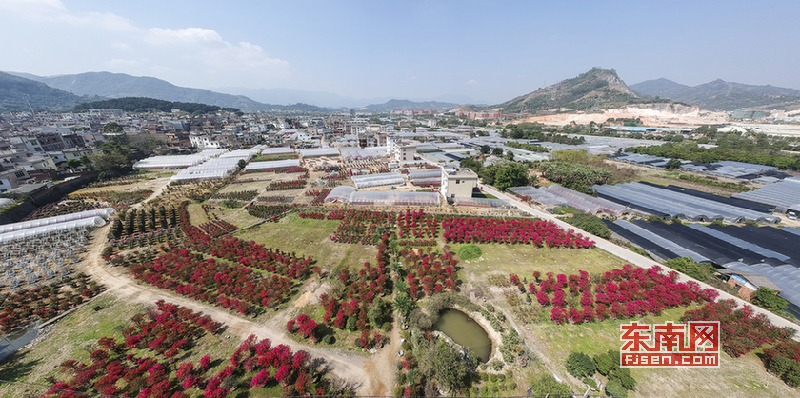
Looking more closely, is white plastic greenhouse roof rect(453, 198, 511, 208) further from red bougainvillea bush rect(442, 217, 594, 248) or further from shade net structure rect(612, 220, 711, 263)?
shade net structure rect(612, 220, 711, 263)

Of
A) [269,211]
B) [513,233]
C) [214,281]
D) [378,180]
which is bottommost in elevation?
[214,281]

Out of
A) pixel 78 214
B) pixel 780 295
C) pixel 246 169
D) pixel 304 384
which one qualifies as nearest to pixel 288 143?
pixel 246 169

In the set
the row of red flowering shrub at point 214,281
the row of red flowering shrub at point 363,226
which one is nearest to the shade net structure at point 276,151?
the row of red flowering shrub at point 363,226

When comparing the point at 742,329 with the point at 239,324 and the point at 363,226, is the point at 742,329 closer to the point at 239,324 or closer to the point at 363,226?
the point at 363,226

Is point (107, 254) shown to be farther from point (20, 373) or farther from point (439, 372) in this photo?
point (439, 372)

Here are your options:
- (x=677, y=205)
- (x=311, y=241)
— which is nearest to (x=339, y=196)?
(x=311, y=241)

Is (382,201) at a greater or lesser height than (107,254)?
greater

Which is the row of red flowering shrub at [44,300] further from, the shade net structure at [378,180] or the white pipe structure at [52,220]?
the shade net structure at [378,180]
